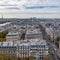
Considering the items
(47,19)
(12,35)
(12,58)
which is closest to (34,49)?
(12,58)

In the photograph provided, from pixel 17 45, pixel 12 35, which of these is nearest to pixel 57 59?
pixel 17 45

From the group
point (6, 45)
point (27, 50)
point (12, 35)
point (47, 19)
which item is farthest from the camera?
point (47, 19)

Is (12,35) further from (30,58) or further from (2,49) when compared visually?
(30,58)

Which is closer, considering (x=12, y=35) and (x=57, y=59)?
(x=57, y=59)

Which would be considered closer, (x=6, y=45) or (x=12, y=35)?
(x=6, y=45)

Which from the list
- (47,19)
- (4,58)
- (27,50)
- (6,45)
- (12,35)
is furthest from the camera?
(47,19)

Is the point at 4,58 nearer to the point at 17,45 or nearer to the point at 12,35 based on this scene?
the point at 17,45

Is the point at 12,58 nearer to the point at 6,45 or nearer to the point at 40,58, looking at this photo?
the point at 40,58

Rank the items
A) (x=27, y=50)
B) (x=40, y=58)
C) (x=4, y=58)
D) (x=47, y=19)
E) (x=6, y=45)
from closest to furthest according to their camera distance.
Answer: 1. (x=4, y=58)
2. (x=40, y=58)
3. (x=27, y=50)
4. (x=6, y=45)
5. (x=47, y=19)

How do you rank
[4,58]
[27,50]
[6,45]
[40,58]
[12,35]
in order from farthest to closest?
[12,35] → [6,45] → [27,50] → [40,58] → [4,58]
